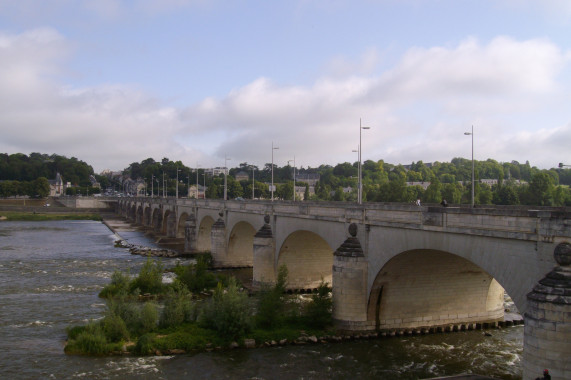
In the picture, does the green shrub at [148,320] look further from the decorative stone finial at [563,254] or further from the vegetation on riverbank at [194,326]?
the decorative stone finial at [563,254]

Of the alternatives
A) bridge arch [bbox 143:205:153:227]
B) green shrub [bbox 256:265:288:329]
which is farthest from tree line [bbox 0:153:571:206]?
green shrub [bbox 256:265:288:329]

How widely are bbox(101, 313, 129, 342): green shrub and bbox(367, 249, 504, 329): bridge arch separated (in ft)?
40.0

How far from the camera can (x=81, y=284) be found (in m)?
40.3

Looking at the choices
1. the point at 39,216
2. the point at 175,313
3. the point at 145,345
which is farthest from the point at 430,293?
the point at 39,216

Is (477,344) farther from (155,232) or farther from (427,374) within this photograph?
(155,232)

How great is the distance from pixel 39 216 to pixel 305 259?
354ft

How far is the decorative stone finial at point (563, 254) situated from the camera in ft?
49.2

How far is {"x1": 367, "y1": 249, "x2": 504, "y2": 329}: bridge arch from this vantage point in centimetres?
2658

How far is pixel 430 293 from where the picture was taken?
28.0m

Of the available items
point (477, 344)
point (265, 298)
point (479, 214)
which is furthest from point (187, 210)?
point (479, 214)

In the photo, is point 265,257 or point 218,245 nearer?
point 265,257

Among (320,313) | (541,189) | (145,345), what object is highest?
(541,189)

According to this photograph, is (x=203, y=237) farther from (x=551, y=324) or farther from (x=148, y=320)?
(x=551, y=324)

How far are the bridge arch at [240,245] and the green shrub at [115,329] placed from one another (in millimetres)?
26133
